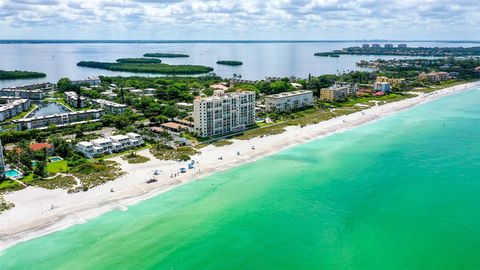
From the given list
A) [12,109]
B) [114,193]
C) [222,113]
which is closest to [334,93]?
[222,113]

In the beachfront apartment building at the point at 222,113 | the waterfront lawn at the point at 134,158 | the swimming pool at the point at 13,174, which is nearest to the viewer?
the swimming pool at the point at 13,174

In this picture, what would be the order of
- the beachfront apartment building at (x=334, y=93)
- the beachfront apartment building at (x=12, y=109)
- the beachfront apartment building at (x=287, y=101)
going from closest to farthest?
the beachfront apartment building at (x=12, y=109) → the beachfront apartment building at (x=287, y=101) → the beachfront apartment building at (x=334, y=93)

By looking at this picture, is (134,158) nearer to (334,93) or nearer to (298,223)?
(298,223)

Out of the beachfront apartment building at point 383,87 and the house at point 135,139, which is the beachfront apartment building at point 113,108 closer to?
the house at point 135,139

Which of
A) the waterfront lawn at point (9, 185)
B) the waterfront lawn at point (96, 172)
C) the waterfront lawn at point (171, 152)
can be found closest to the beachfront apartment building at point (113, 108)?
the waterfront lawn at point (171, 152)

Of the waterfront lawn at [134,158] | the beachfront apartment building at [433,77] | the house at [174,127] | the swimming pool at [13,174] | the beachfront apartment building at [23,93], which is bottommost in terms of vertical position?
the swimming pool at [13,174]

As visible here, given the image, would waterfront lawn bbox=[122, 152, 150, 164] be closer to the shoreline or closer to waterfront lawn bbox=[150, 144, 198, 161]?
the shoreline
